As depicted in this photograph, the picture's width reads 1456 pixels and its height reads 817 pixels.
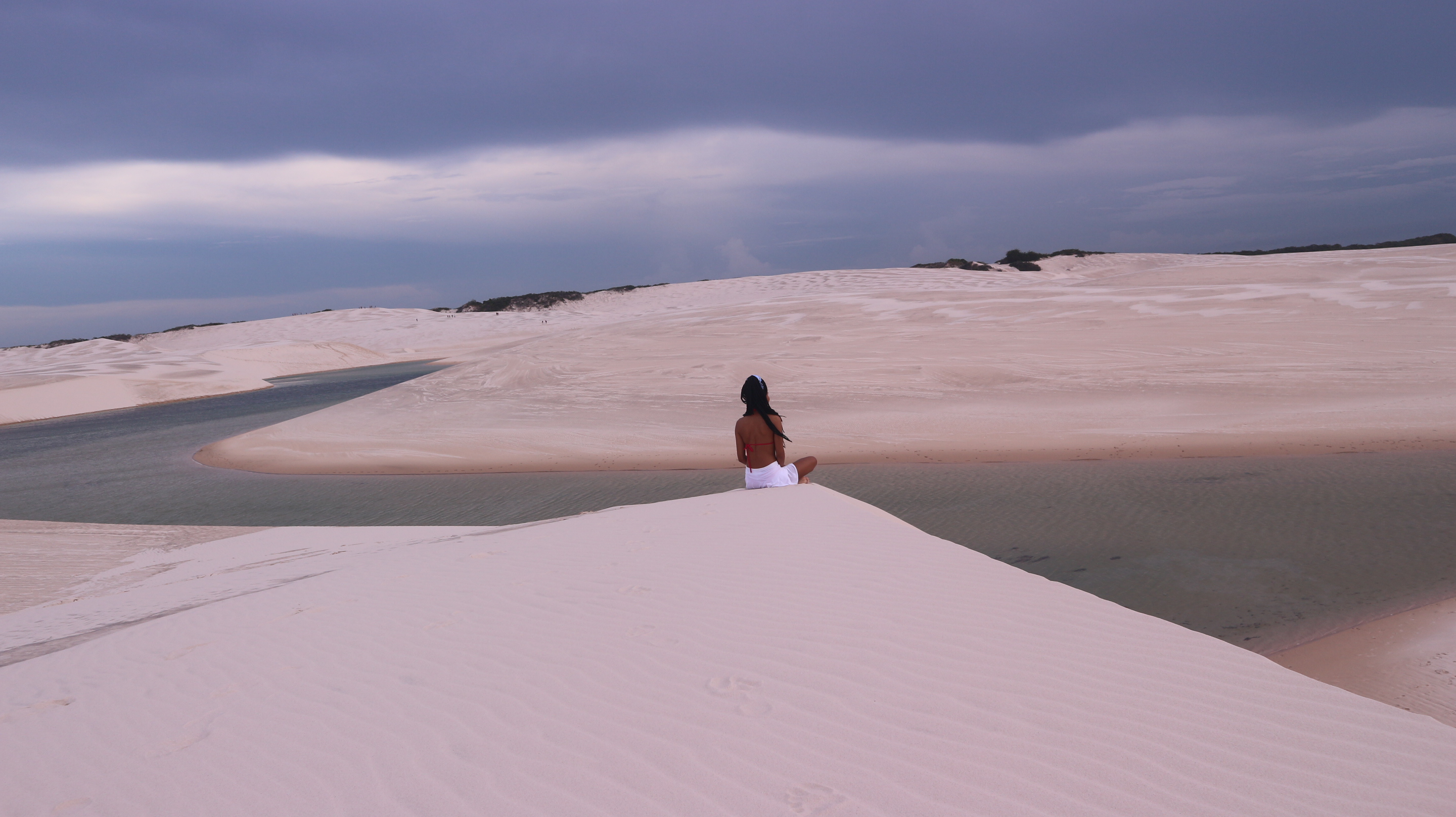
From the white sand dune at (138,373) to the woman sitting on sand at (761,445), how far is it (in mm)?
34543

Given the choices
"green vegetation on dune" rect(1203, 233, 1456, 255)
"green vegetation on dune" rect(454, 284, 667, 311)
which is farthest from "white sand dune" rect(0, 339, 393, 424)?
"green vegetation on dune" rect(1203, 233, 1456, 255)

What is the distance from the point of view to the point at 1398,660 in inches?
195

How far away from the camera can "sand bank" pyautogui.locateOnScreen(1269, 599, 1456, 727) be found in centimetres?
445

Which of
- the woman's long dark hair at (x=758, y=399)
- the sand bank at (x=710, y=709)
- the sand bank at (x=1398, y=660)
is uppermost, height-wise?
the woman's long dark hair at (x=758, y=399)

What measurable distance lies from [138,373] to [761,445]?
1565 inches

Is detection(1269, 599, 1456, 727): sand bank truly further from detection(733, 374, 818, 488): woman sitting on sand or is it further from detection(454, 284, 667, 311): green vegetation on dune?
detection(454, 284, 667, 311): green vegetation on dune

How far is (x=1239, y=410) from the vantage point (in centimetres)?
1261

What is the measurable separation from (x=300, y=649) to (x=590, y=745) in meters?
2.22

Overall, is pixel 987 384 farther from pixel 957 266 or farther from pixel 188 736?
pixel 957 266

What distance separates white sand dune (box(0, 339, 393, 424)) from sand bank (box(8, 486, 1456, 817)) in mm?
35106

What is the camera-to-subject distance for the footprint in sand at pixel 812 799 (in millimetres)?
2393

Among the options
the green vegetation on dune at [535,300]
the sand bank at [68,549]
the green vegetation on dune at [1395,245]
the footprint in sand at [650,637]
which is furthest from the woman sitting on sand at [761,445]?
the green vegetation on dune at [535,300]

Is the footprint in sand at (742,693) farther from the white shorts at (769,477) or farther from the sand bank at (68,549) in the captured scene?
the sand bank at (68,549)

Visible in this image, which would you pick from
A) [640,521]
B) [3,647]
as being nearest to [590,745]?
[640,521]
